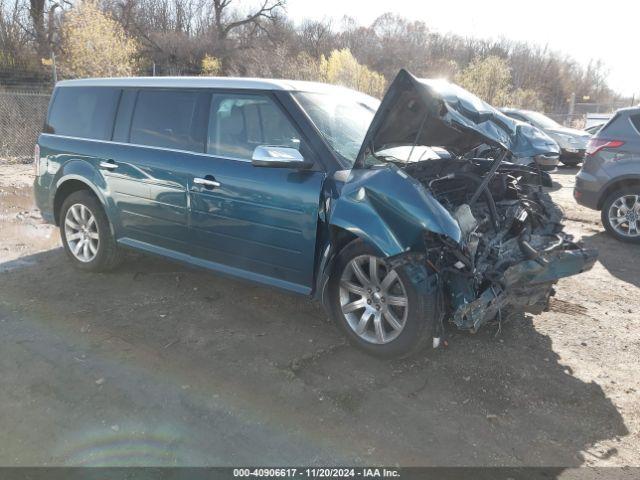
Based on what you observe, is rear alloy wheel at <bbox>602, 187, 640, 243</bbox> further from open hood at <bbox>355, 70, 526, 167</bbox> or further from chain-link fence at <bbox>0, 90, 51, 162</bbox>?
chain-link fence at <bbox>0, 90, 51, 162</bbox>

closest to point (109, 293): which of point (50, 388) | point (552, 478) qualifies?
point (50, 388)

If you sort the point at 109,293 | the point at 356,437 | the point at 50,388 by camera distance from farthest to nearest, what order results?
1. the point at 109,293
2. the point at 50,388
3. the point at 356,437

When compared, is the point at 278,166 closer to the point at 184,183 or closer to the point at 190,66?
the point at 184,183

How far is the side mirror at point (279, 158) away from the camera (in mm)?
3537

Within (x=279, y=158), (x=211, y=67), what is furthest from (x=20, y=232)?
(x=211, y=67)

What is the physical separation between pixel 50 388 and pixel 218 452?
1.29m

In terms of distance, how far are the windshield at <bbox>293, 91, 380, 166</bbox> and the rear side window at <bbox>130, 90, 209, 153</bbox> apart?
90cm

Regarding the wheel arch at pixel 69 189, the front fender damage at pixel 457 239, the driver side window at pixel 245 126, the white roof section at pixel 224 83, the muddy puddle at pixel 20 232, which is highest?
the white roof section at pixel 224 83

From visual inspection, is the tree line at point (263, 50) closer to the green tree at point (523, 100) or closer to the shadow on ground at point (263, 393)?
the green tree at point (523, 100)

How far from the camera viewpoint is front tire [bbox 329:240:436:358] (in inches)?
132

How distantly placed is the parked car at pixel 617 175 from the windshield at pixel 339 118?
13.3 feet

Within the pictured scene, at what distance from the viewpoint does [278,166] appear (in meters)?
3.66

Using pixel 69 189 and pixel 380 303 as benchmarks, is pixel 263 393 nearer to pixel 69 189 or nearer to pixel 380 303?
pixel 380 303

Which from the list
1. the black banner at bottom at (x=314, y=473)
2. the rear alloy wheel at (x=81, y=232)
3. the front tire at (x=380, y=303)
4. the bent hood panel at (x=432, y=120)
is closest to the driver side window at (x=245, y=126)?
the bent hood panel at (x=432, y=120)
